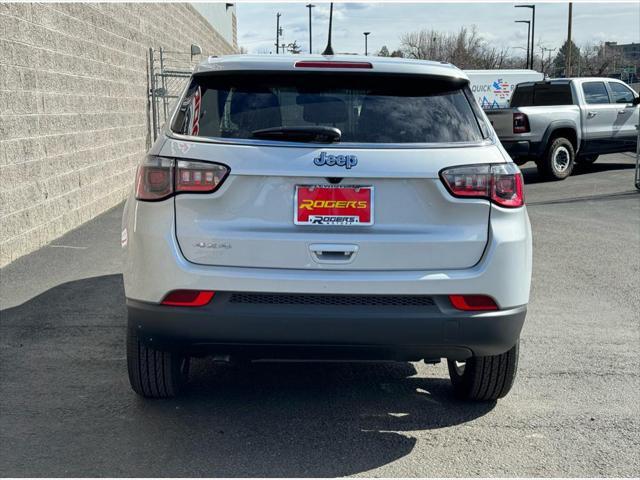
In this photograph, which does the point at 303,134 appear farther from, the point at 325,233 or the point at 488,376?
the point at 488,376

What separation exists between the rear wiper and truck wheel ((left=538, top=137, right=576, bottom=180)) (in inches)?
547

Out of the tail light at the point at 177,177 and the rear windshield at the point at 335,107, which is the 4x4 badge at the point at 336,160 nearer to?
the rear windshield at the point at 335,107

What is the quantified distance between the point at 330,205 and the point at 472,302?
0.78 meters

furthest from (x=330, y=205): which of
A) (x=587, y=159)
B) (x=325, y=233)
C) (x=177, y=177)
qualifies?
(x=587, y=159)

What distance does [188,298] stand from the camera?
3.68 metres

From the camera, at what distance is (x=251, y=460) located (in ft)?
12.0

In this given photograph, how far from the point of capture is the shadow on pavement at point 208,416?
12.0ft

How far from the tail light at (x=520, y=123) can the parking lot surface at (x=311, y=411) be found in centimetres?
1010

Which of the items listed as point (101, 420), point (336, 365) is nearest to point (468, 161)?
point (336, 365)

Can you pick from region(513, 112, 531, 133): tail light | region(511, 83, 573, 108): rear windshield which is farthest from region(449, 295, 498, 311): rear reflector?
region(511, 83, 573, 108): rear windshield

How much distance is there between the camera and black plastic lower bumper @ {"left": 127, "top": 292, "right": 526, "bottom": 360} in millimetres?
3615

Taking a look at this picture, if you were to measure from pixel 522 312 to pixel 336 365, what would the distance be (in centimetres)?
154

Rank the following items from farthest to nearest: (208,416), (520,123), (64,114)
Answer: (520,123) < (64,114) < (208,416)

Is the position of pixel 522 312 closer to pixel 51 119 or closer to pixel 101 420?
pixel 101 420
